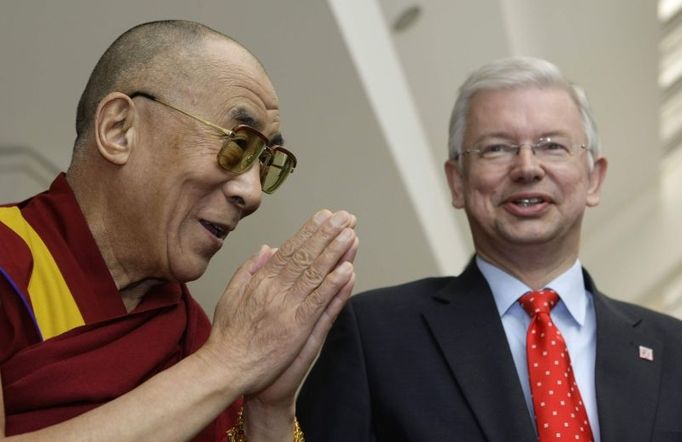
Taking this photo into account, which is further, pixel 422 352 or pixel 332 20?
pixel 332 20

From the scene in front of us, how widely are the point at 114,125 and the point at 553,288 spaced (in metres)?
Result: 1.05

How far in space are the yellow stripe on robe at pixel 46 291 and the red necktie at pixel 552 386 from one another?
0.93 metres

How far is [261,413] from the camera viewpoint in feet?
6.82

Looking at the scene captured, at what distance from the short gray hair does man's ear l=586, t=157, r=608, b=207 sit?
3 cm

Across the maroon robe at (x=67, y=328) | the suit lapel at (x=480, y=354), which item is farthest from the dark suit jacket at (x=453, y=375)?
the maroon robe at (x=67, y=328)

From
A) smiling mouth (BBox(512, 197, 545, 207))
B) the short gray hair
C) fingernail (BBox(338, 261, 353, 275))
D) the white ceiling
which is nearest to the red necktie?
smiling mouth (BBox(512, 197, 545, 207))

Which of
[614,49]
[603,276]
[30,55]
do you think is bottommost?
[603,276]

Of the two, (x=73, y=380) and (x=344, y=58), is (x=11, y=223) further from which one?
(x=344, y=58)

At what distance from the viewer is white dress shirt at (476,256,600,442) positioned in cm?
238

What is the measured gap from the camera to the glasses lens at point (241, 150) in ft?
6.53

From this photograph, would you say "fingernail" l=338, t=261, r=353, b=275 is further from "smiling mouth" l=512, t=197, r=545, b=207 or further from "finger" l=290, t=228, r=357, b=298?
"smiling mouth" l=512, t=197, r=545, b=207

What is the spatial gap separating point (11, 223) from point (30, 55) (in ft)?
4.32

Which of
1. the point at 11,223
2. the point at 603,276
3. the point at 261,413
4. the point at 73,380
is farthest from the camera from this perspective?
the point at 603,276

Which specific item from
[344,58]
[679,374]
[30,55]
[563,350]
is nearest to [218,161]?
[563,350]
